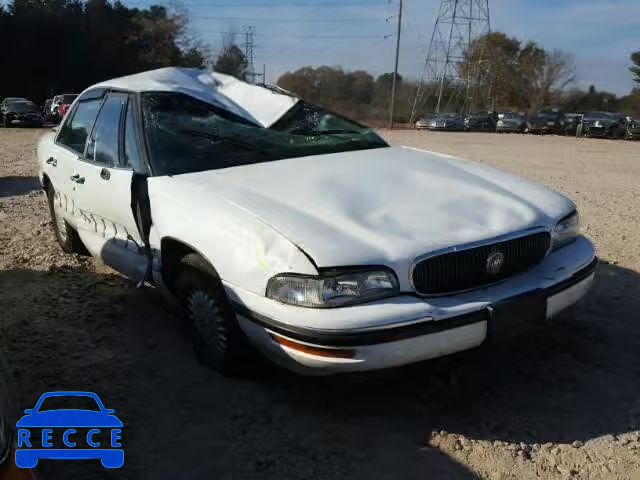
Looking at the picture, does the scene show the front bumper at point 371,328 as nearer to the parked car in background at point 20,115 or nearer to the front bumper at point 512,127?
the parked car in background at point 20,115

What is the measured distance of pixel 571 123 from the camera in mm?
34438

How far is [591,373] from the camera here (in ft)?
10.9

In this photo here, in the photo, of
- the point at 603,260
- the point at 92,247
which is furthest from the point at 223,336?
the point at 603,260

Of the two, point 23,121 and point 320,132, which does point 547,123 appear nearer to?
point 23,121

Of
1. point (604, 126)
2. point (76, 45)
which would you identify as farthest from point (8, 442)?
point (76, 45)

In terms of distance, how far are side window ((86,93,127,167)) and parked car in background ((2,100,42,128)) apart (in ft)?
98.9

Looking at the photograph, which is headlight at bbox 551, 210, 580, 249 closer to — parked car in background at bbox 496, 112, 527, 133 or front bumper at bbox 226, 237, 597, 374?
front bumper at bbox 226, 237, 597, 374

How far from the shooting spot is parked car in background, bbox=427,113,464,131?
40.3 m

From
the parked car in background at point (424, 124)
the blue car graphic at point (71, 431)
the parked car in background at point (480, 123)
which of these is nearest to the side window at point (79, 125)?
the blue car graphic at point (71, 431)

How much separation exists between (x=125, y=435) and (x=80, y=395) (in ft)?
1.11

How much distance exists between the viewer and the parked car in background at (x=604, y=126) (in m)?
30.7

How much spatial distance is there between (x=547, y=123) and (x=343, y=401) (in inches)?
1419

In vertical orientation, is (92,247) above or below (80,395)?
above

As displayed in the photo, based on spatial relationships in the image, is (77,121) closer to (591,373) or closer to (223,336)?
(223,336)
